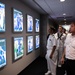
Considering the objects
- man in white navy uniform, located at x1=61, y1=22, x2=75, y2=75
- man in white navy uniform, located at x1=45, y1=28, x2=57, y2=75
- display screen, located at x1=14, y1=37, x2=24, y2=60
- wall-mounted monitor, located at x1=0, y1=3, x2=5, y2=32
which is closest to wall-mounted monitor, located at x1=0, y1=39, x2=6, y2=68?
wall-mounted monitor, located at x1=0, y1=3, x2=5, y2=32

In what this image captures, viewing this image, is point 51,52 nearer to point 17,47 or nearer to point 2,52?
point 17,47

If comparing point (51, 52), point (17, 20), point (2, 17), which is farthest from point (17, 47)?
point (2, 17)

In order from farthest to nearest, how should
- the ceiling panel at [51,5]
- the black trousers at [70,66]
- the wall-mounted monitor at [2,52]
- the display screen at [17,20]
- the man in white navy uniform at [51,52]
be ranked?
1. the ceiling panel at [51,5]
2. the display screen at [17,20]
3. the man in white navy uniform at [51,52]
4. the wall-mounted monitor at [2,52]
5. the black trousers at [70,66]

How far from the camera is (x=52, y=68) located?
385 cm

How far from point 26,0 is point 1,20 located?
1.64 m

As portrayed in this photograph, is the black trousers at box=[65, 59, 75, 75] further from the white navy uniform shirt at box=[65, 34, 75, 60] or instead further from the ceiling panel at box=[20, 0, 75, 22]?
the ceiling panel at box=[20, 0, 75, 22]

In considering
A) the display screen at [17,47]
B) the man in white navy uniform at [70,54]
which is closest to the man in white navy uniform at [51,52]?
the display screen at [17,47]

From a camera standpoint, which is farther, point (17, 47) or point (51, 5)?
point (51, 5)

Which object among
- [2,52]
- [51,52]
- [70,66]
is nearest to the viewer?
[70,66]

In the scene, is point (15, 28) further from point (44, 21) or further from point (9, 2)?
point (44, 21)

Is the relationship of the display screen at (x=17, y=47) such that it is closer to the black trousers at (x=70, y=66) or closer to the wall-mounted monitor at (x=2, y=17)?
the wall-mounted monitor at (x=2, y=17)

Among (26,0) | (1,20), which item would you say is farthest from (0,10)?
(26,0)

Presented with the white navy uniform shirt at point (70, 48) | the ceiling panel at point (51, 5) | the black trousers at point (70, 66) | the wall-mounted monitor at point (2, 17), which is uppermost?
the ceiling panel at point (51, 5)

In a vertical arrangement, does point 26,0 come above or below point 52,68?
above
